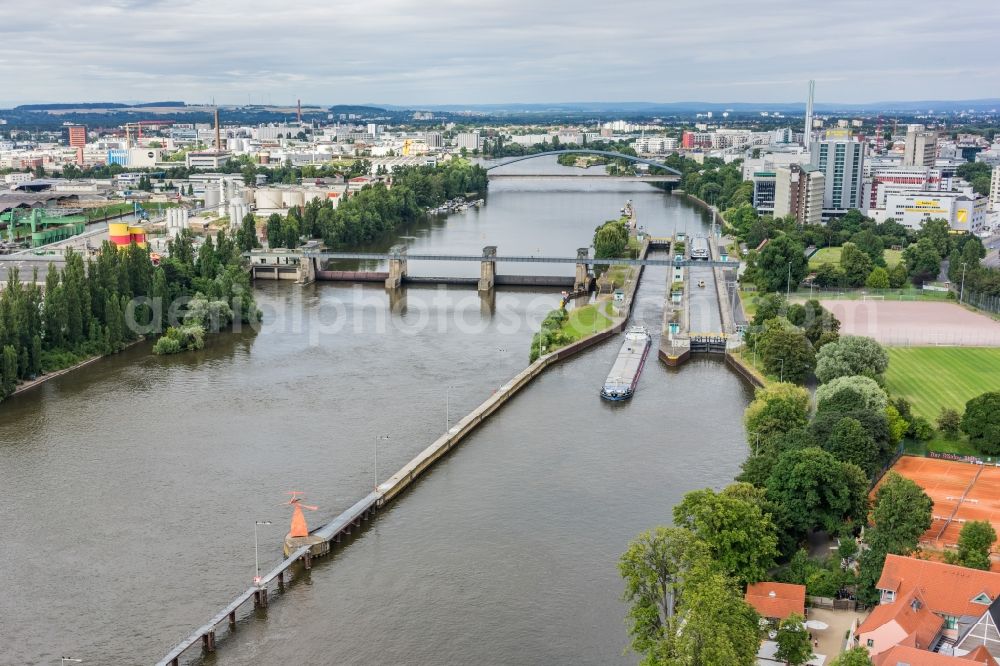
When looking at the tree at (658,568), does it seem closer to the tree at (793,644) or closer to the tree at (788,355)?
the tree at (793,644)

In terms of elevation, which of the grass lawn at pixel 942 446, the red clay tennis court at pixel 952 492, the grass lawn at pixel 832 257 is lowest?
the red clay tennis court at pixel 952 492

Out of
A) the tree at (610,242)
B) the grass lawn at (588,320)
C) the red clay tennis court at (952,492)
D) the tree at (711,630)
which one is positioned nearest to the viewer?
the tree at (711,630)

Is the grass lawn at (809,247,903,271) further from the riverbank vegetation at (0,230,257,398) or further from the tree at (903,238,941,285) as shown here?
the riverbank vegetation at (0,230,257,398)

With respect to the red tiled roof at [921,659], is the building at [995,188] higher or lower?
higher

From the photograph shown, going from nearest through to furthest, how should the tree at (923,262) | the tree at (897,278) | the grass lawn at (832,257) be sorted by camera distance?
the tree at (897,278) → the tree at (923,262) → the grass lawn at (832,257)

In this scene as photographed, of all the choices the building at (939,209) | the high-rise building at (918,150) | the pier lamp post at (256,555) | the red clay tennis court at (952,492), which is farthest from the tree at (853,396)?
the high-rise building at (918,150)

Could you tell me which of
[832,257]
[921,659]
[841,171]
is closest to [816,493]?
[921,659]

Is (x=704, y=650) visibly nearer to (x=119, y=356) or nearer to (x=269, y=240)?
(x=119, y=356)
